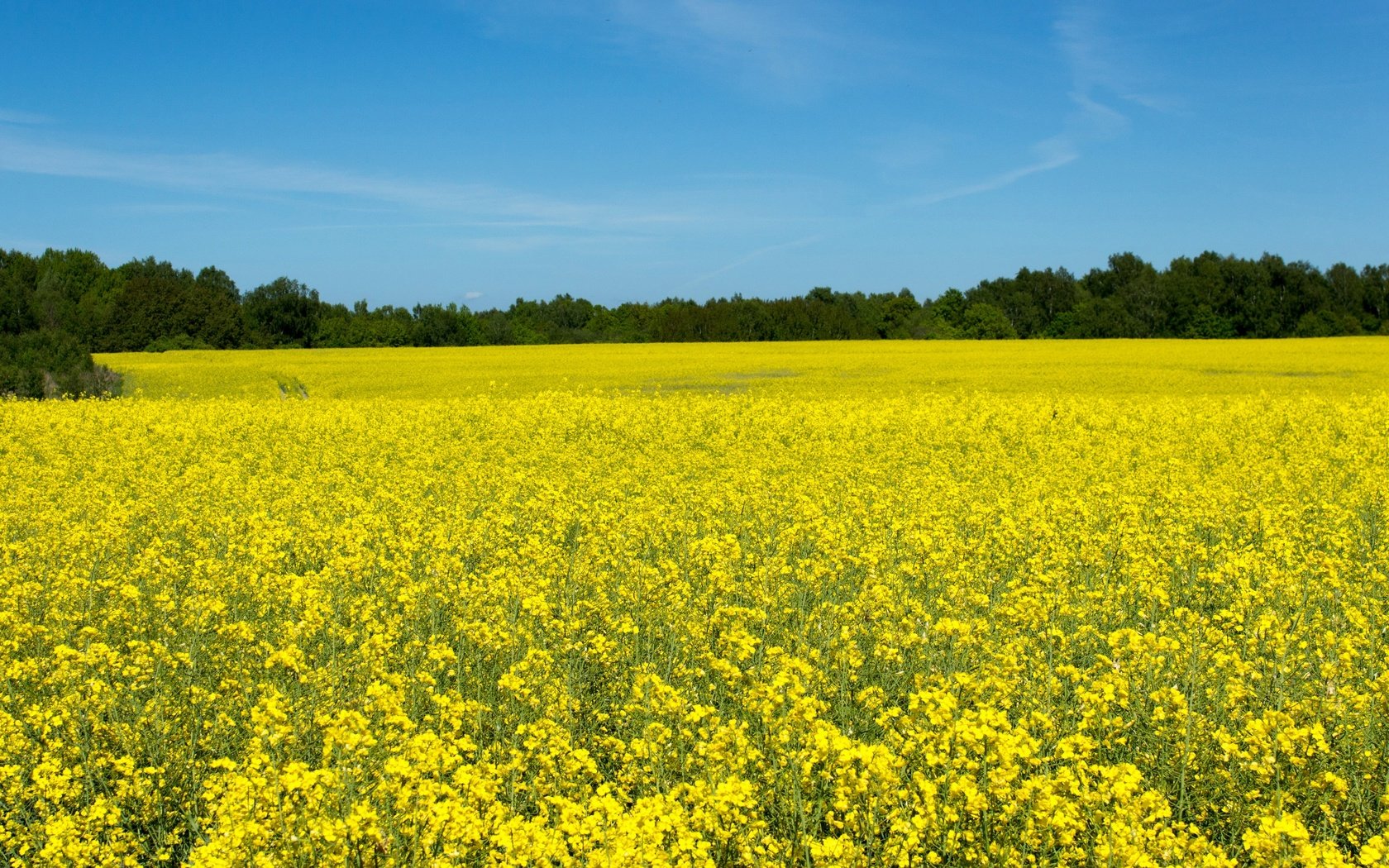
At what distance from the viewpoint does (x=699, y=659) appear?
5762mm

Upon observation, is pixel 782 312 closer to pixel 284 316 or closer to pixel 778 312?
pixel 778 312

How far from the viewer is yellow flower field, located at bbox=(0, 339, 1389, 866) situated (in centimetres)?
360

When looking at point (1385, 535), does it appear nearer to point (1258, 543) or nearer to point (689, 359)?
point (1258, 543)

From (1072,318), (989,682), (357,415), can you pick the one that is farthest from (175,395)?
(1072,318)

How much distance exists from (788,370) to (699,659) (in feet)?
95.8

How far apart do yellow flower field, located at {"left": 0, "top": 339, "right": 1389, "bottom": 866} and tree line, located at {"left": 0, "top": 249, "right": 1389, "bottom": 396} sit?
190ft

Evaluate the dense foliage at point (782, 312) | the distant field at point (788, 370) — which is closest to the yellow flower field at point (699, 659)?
the distant field at point (788, 370)

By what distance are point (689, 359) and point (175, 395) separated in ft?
64.3

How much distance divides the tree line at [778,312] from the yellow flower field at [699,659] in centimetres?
5796

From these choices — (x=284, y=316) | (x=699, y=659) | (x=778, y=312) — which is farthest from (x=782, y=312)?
(x=699, y=659)

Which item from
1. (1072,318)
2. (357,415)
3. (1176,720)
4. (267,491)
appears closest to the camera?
(1176,720)

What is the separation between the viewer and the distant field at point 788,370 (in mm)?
28312

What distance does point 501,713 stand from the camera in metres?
5.03

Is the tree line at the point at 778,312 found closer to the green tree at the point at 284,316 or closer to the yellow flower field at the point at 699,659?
the green tree at the point at 284,316
